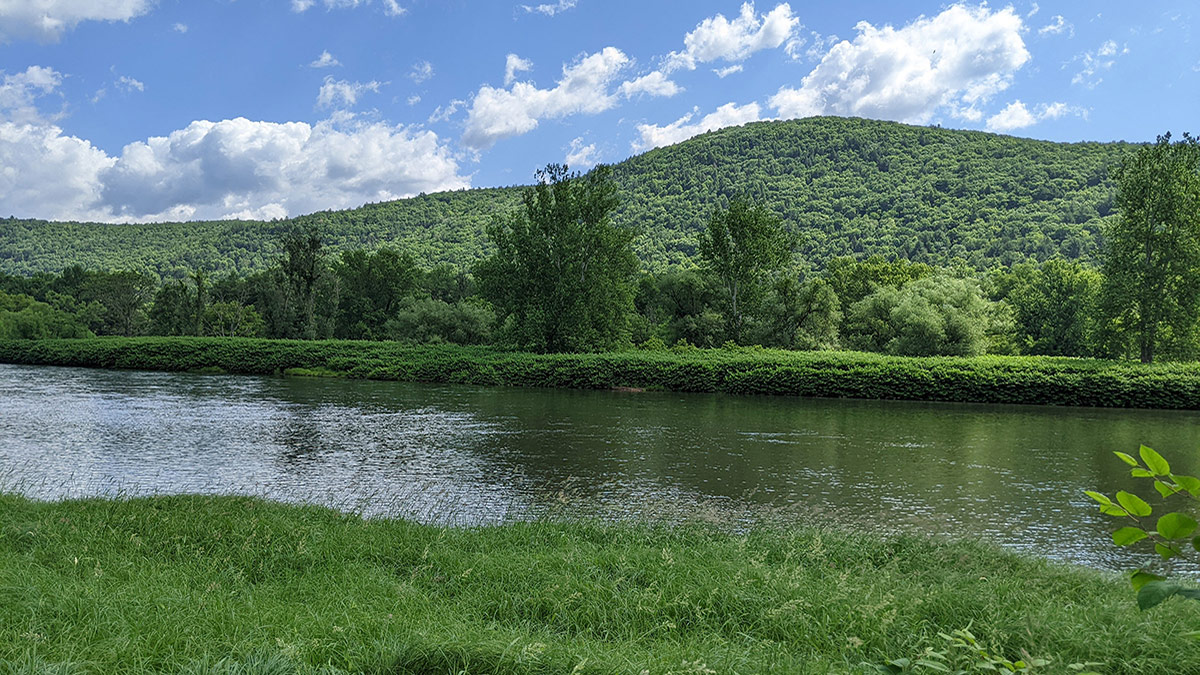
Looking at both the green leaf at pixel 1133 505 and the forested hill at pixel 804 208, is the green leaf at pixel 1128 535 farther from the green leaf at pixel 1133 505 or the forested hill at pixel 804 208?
the forested hill at pixel 804 208

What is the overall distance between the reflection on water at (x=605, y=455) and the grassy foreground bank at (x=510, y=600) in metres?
2.32

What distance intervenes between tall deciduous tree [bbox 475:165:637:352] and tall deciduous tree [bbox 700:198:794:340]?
195 inches

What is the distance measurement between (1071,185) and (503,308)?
5897 cm

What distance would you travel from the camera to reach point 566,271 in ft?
124

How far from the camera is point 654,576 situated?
5.32 m

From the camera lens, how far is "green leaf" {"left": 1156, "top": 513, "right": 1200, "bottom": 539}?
4.44ft

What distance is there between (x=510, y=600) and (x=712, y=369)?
84.6ft

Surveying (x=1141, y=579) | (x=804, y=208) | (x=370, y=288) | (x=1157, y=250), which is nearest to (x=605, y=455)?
(x=1141, y=579)

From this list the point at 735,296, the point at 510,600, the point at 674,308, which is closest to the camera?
the point at 510,600

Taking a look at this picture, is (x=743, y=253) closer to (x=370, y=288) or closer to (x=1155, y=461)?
(x=370, y=288)

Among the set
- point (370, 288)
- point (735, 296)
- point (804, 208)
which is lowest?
point (735, 296)

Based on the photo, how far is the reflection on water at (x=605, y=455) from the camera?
10.0 m

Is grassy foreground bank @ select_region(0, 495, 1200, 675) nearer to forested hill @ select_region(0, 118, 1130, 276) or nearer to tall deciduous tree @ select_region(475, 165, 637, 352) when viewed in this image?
tall deciduous tree @ select_region(475, 165, 637, 352)

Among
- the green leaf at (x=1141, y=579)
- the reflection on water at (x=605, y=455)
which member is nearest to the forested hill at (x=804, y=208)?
the reflection on water at (x=605, y=455)
